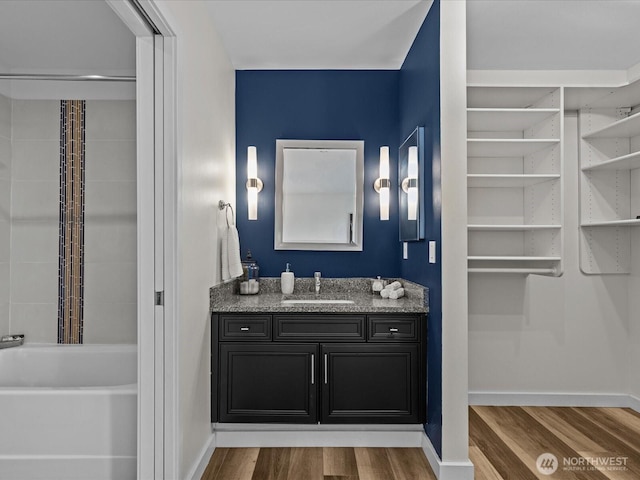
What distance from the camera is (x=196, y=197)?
7.89 ft

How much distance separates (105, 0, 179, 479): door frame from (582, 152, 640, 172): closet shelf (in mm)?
2921

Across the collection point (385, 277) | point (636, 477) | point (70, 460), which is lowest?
point (636, 477)

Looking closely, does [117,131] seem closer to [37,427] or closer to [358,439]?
[37,427]

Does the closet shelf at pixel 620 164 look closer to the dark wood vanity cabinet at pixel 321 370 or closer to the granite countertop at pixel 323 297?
the granite countertop at pixel 323 297

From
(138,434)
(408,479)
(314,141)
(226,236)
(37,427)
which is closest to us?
(138,434)

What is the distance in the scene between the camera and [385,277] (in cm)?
356

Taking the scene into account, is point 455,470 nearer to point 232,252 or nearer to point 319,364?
point 319,364

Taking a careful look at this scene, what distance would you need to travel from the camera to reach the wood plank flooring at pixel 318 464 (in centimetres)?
245

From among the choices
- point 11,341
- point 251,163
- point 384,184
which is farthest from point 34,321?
Answer: point 384,184

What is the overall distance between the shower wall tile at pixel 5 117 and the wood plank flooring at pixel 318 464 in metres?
2.65

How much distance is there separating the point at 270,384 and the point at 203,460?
549 mm

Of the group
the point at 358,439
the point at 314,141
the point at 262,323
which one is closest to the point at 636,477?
the point at 358,439

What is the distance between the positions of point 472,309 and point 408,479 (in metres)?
1.57

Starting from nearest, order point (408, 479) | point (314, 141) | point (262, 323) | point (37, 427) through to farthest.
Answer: point (37, 427) < point (408, 479) < point (262, 323) < point (314, 141)
